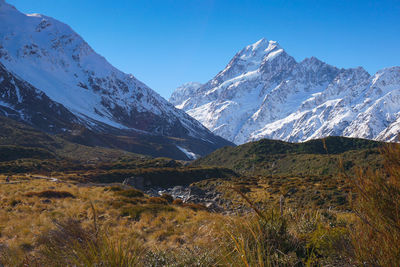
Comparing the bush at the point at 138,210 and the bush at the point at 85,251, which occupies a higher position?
the bush at the point at 85,251

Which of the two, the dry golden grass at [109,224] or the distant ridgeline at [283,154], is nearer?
the dry golden grass at [109,224]

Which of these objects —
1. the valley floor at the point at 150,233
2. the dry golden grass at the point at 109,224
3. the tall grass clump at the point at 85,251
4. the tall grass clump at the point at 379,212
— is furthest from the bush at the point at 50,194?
the tall grass clump at the point at 379,212

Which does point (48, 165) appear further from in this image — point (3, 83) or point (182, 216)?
point (3, 83)

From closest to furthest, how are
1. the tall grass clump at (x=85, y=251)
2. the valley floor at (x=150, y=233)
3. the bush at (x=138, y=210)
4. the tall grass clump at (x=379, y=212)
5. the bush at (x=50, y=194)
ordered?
the tall grass clump at (x=379, y=212), the tall grass clump at (x=85, y=251), the valley floor at (x=150, y=233), the bush at (x=138, y=210), the bush at (x=50, y=194)

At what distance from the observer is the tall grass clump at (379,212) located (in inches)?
113

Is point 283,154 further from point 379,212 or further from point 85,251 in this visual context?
point 85,251

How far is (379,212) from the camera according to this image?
307cm

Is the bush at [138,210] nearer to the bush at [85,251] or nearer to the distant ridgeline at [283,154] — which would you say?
the bush at [85,251]

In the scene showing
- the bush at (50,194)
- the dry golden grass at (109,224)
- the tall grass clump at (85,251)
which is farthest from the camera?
the bush at (50,194)

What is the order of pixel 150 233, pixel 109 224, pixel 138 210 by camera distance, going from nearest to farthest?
pixel 109 224 → pixel 150 233 → pixel 138 210

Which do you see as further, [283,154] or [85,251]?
[283,154]

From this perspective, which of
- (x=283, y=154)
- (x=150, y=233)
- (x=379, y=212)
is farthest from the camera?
(x=283, y=154)

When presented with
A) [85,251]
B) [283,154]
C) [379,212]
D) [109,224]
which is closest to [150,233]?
[109,224]

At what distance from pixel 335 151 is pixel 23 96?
205868 mm
